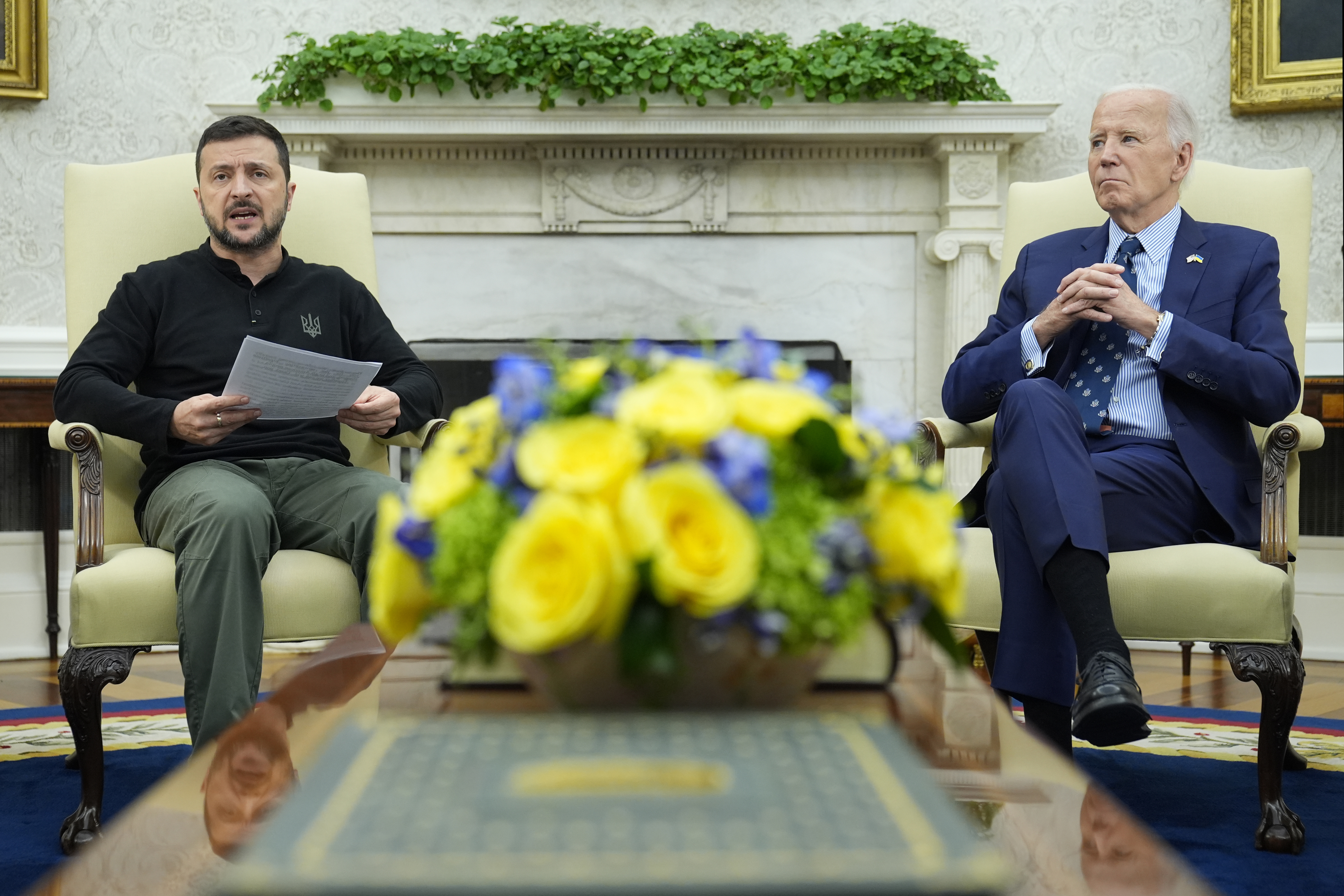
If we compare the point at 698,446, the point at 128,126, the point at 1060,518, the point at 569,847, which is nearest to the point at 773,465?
the point at 698,446

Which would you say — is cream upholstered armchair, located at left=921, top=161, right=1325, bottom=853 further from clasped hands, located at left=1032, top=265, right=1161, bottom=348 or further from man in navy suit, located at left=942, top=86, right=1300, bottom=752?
clasped hands, located at left=1032, top=265, right=1161, bottom=348

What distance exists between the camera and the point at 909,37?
10.4 ft

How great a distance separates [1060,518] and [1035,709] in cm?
27

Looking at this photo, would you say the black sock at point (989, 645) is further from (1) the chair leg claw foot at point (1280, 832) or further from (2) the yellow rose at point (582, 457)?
(2) the yellow rose at point (582, 457)

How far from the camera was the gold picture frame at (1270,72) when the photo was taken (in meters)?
3.21

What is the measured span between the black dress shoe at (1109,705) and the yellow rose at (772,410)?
837mm

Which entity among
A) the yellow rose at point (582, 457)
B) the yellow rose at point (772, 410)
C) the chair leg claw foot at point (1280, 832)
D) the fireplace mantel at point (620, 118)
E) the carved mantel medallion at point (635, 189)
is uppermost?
the fireplace mantel at point (620, 118)

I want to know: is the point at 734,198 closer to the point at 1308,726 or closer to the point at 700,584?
the point at 1308,726

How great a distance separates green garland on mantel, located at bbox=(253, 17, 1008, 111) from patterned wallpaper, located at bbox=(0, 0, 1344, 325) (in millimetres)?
292

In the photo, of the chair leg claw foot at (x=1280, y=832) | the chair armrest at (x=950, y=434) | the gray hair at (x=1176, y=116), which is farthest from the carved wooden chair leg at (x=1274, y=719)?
the gray hair at (x=1176, y=116)

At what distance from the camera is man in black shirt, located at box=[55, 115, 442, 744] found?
1538mm

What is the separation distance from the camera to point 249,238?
2.00 metres

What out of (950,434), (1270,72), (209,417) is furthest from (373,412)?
(1270,72)

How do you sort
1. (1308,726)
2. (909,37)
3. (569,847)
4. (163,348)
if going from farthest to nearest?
1. (909,37)
2. (1308,726)
3. (163,348)
4. (569,847)
